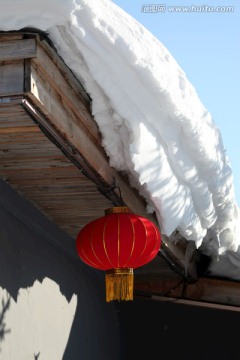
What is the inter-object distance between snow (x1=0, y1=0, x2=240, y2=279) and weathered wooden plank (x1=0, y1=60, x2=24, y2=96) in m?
0.18

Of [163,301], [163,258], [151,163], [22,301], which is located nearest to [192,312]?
[163,301]

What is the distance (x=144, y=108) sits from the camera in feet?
12.9

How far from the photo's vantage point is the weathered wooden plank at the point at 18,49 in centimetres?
339

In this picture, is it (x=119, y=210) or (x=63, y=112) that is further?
(x=119, y=210)

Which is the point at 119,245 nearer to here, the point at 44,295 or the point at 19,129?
the point at 19,129

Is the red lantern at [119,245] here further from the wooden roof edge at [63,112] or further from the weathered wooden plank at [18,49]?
the weathered wooden plank at [18,49]

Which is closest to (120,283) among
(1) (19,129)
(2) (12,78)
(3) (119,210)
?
(3) (119,210)

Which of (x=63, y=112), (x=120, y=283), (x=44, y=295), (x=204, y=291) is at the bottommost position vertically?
(x=120, y=283)

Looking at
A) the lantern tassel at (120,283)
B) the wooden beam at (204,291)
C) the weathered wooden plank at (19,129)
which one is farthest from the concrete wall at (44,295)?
the weathered wooden plank at (19,129)

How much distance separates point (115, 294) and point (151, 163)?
37.7 inches

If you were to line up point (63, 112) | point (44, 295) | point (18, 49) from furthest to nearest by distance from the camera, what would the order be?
point (44, 295) < point (63, 112) < point (18, 49)

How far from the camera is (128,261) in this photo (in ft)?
14.8

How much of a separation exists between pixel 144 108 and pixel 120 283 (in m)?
1.21

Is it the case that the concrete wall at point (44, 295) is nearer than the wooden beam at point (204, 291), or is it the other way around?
the concrete wall at point (44, 295)
